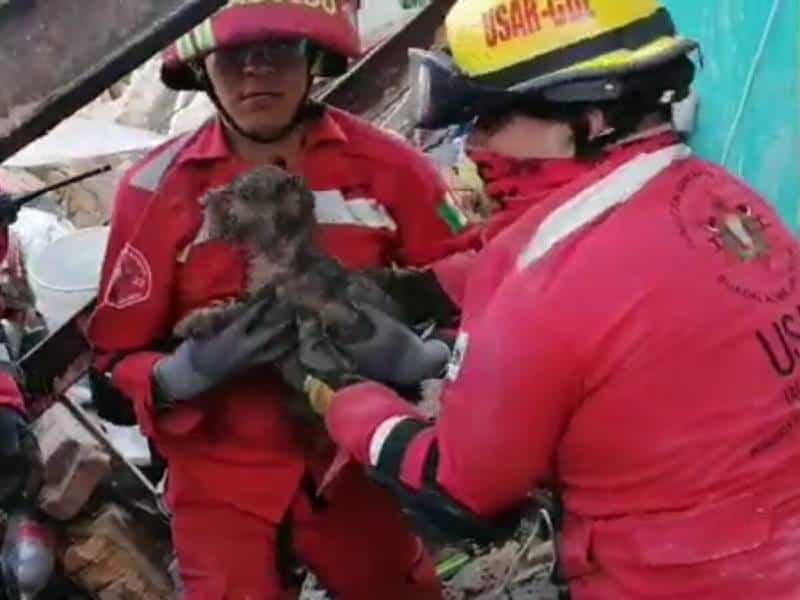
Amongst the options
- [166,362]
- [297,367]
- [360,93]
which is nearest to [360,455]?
[297,367]

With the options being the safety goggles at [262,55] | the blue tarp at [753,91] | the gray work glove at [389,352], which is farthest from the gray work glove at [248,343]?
the blue tarp at [753,91]

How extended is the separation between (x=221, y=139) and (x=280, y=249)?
0.37 meters

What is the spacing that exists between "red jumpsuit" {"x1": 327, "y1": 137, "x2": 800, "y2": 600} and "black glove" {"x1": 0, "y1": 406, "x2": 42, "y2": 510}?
1278 millimetres

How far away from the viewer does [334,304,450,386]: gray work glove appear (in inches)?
142

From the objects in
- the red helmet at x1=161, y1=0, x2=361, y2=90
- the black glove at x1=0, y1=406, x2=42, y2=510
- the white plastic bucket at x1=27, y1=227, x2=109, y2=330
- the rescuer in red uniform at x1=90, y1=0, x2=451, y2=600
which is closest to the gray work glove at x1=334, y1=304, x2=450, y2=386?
the rescuer in red uniform at x1=90, y1=0, x2=451, y2=600

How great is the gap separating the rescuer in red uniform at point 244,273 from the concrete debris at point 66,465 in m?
1.36

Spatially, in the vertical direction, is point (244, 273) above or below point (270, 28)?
below

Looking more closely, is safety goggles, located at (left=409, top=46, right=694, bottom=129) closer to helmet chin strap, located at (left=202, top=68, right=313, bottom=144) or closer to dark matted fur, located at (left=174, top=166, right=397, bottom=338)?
dark matted fur, located at (left=174, top=166, right=397, bottom=338)

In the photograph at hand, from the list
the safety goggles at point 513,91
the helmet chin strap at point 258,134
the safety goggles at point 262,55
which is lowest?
the helmet chin strap at point 258,134

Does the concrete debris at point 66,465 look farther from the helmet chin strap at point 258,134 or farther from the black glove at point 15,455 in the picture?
the helmet chin strap at point 258,134

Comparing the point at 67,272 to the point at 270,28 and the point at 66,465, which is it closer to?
the point at 66,465

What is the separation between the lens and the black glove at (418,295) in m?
3.87

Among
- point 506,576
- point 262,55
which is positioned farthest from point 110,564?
point 262,55

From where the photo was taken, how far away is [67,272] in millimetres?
6172
